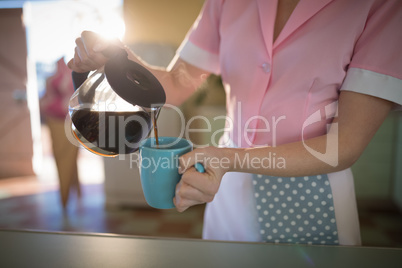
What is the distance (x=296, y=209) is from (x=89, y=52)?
20.7 inches

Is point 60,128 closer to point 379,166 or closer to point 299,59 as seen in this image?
point 299,59

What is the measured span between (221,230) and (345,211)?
0.30m

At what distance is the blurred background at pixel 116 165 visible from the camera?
2.08 meters

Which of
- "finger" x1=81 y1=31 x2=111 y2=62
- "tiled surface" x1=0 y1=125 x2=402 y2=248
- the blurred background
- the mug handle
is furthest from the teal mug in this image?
"tiled surface" x1=0 y1=125 x2=402 y2=248

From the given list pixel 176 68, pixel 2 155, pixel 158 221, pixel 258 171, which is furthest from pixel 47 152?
pixel 258 171

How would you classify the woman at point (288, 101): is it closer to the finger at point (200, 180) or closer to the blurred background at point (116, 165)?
the finger at point (200, 180)

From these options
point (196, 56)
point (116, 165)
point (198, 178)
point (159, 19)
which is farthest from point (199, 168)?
point (159, 19)

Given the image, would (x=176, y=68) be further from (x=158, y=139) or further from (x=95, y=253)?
(x=95, y=253)

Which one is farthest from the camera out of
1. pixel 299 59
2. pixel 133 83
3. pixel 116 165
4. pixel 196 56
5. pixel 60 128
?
pixel 116 165

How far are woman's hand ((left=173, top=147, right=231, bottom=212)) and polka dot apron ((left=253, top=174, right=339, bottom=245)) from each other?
0.78 ft

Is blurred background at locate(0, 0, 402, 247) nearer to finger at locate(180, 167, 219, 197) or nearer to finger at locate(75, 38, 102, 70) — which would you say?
finger at locate(75, 38, 102, 70)

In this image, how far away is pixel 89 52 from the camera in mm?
490

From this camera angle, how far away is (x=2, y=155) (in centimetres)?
330

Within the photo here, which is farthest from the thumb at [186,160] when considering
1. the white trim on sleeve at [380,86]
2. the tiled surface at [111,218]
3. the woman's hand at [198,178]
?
the tiled surface at [111,218]
